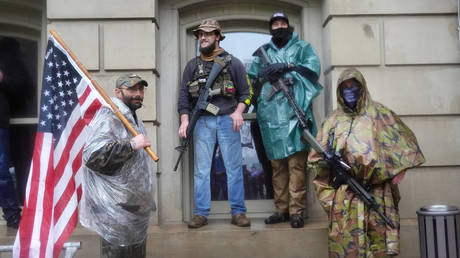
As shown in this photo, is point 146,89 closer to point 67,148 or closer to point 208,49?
point 208,49

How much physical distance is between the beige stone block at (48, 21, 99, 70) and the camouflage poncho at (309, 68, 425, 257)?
2910 millimetres

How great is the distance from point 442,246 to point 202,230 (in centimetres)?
246

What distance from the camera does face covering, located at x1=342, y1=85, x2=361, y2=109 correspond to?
17.2ft

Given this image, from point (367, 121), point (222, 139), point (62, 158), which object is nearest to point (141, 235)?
point (62, 158)

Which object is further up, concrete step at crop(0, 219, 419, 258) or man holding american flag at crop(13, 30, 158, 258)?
man holding american flag at crop(13, 30, 158, 258)

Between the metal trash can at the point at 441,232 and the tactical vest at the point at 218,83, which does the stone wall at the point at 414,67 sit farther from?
the metal trash can at the point at 441,232

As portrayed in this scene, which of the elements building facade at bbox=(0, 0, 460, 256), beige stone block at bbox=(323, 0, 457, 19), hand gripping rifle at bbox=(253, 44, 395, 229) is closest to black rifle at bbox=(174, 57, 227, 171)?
building facade at bbox=(0, 0, 460, 256)

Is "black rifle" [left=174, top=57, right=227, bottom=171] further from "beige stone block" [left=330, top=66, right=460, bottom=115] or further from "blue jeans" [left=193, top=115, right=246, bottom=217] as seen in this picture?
"beige stone block" [left=330, top=66, right=460, bottom=115]

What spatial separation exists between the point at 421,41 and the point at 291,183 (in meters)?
2.41

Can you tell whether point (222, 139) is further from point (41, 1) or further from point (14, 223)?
point (41, 1)

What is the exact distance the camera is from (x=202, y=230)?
570 cm

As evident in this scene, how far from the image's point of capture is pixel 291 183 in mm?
5906

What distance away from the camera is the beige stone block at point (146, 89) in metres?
6.19

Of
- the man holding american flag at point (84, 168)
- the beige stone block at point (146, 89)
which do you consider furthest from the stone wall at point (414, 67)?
the man holding american flag at point (84, 168)
